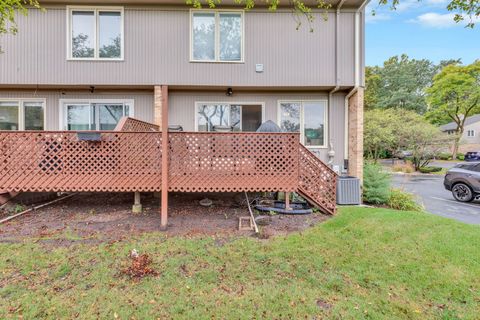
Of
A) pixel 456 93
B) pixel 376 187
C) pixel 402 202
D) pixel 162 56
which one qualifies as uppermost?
pixel 456 93

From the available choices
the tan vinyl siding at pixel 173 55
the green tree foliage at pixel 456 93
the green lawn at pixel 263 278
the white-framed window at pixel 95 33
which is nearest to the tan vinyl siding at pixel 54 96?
the tan vinyl siding at pixel 173 55

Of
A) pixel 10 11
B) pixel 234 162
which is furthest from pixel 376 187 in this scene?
pixel 10 11

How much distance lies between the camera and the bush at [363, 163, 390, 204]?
6.88 metres

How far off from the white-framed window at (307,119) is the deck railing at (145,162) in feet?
10.2

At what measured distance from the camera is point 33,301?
8.98 feet

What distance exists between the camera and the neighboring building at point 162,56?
7.39 meters

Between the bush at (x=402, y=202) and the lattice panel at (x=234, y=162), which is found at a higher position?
the lattice panel at (x=234, y=162)

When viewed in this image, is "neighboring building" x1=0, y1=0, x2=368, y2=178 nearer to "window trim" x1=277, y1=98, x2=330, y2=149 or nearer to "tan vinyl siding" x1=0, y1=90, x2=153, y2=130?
"tan vinyl siding" x1=0, y1=90, x2=153, y2=130

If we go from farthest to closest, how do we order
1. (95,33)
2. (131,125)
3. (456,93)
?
(456,93)
(95,33)
(131,125)

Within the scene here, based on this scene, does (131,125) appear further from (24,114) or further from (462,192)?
(462,192)

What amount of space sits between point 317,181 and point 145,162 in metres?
4.08

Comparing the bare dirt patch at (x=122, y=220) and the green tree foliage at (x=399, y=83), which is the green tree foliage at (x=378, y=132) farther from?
the bare dirt patch at (x=122, y=220)

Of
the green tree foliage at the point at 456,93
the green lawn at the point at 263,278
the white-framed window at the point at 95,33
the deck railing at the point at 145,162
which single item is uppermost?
the green tree foliage at the point at 456,93

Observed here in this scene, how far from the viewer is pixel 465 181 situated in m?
8.16
